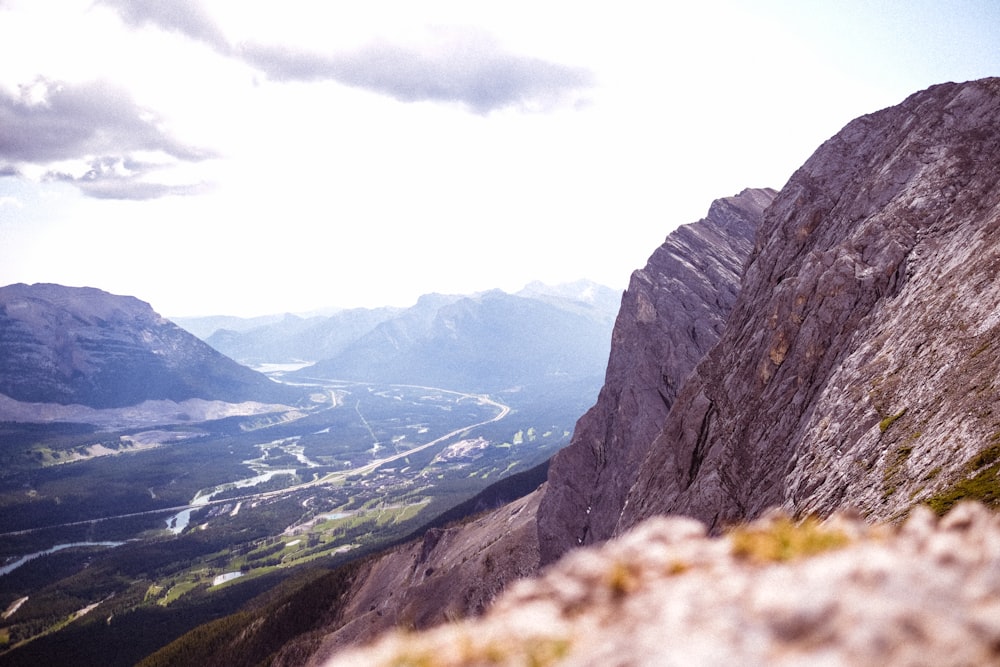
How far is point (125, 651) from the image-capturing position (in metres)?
152

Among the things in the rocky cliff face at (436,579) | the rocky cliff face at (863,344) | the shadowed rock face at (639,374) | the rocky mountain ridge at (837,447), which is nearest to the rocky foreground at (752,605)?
the rocky mountain ridge at (837,447)

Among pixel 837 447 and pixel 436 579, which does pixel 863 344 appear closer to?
pixel 837 447

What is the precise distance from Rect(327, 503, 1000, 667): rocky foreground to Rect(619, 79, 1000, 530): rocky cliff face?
12155 mm

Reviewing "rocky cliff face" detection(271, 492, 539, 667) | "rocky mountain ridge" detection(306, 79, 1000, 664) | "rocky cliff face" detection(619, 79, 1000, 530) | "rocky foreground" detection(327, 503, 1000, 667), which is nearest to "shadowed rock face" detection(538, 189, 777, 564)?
"rocky mountain ridge" detection(306, 79, 1000, 664)

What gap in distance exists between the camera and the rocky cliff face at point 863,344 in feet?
66.0

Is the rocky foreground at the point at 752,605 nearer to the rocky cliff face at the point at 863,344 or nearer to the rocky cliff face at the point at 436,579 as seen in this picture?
the rocky cliff face at the point at 863,344

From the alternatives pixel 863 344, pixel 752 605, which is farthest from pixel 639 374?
pixel 752 605

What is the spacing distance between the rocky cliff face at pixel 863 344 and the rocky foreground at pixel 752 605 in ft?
39.9

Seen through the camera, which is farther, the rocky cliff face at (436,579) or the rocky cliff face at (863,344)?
the rocky cliff face at (436,579)

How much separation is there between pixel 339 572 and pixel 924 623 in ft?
458

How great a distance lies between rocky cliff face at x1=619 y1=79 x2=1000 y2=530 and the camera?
20.1 m

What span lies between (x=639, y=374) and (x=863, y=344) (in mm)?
41022

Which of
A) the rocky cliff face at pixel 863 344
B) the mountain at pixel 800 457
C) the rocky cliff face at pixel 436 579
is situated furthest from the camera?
the rocky cliff face at pixel 436 579

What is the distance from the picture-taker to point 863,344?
29812 millimetres
